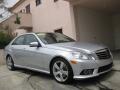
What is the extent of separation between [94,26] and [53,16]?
3.37 metres

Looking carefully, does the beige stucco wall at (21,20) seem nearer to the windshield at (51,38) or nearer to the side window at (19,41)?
the side window at (19,41)

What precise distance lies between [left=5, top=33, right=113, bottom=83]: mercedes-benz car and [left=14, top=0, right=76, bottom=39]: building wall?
453 centimetres

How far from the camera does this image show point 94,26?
1341 cm

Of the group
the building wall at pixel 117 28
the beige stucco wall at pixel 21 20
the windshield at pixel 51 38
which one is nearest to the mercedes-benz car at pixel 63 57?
the windshield at pixel 51 38

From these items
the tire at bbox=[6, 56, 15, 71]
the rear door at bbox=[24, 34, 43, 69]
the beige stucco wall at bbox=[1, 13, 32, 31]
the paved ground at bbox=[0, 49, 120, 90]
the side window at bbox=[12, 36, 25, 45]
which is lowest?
the paved ground at bbox=[0, 49, 120, 90]

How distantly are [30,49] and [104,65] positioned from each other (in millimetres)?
2643

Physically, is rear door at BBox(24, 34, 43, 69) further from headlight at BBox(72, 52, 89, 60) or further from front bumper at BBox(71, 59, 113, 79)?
front bumper at BBox(71, 59, 113, 79)

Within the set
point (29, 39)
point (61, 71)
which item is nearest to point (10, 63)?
point (29, 39)

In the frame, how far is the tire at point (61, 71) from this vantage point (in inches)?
238

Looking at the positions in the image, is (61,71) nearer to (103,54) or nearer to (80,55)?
(80,55)

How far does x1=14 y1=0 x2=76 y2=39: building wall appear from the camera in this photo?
13.2 meters

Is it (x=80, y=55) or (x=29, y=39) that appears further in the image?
(x=29, y=39)

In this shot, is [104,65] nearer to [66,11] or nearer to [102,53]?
[102,53]

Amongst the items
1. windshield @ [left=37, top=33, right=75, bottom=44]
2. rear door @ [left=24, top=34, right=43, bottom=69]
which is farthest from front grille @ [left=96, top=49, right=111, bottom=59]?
rear door @ [left=24, top=34, right=43, bottom=69]
